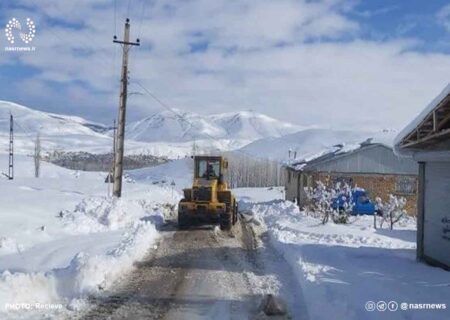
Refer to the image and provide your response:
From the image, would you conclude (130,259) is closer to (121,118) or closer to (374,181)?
(121,118)

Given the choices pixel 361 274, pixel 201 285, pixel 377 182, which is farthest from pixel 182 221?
pixel 377 182

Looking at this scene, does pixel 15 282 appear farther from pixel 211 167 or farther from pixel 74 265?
pixel 211 167

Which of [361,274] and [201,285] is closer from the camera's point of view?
[201,285]

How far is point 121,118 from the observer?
26.1m

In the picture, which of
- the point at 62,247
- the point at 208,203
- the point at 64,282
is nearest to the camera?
the point at 64,282

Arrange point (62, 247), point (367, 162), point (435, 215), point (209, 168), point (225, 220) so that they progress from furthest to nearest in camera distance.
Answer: point (367, 162) → point (209, 168) → point (225, 220) → point (62, 247) → point (435, 215)

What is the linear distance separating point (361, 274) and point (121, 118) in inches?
680

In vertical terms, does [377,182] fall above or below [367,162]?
below

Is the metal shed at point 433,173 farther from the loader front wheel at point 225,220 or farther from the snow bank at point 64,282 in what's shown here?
the loader front wheel at point 225,220

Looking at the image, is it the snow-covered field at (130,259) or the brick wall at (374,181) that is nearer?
the snow-covered field at (130,259)

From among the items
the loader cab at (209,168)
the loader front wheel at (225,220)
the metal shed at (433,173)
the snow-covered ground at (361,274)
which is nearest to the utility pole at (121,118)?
the loader cab at (209,168)

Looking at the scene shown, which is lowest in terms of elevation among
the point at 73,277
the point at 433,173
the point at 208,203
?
the point at 73,277

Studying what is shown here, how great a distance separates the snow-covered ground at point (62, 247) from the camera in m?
9.08

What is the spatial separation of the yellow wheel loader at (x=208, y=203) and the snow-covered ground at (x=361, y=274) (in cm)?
258
